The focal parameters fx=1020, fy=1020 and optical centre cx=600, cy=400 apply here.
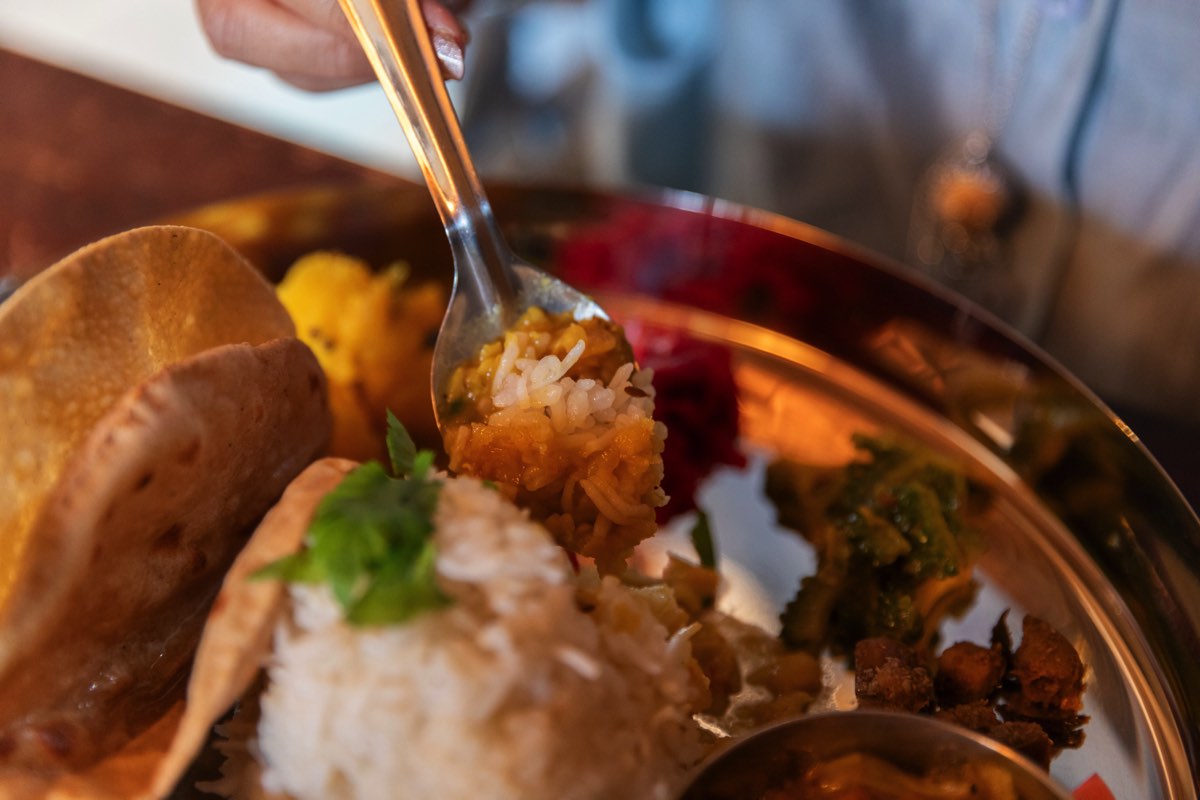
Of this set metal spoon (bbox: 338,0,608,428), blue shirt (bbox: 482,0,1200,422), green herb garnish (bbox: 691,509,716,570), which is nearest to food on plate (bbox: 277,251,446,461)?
metal spoon (bbox: 338,0,608,428)

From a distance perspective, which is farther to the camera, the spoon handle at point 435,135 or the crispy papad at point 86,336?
the spoon handle at point 435,135

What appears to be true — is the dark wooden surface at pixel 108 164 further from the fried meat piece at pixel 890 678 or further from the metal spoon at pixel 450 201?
the fried meat piece at pixel 890 678

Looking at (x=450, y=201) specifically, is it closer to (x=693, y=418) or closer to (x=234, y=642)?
(x=693, y=418)

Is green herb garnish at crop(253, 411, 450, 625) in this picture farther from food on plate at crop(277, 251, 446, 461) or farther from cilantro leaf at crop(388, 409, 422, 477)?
food on plate at crop(277, 251, 446, 461)

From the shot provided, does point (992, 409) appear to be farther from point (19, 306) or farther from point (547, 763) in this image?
point (19, 306)

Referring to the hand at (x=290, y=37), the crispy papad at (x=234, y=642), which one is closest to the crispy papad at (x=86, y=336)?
the crispy papad at (x=234, y=642)

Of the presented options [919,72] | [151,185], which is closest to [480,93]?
[151,185]

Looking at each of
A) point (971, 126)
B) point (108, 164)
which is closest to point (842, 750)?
point (971, 126)
